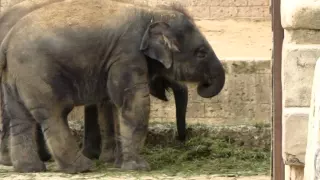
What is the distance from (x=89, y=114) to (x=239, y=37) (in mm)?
6691

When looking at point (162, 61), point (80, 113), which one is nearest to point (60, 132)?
point (162, 61)

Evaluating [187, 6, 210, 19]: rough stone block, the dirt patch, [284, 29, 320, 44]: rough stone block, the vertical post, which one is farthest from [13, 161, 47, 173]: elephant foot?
[187, 6, 210, 19]: rough stone block

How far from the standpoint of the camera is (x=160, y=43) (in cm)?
1139

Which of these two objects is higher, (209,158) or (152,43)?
(152,43)

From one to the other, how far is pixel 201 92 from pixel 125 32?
113 cm

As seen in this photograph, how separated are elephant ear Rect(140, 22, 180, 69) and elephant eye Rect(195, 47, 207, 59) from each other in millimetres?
→ 285

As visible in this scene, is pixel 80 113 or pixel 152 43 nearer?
pixel 152 43

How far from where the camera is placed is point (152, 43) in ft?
37.1

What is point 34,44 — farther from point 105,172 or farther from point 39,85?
point 105,172

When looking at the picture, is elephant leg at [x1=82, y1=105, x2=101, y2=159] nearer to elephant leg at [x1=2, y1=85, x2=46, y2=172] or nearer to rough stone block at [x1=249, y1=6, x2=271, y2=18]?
elephant leg at [x1=2, y1=85, x2=46, y2=172]

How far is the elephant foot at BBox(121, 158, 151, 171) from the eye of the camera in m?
11.1

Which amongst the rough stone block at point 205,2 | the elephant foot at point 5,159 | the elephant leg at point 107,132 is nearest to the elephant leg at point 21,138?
the elephant foot at point 5,159

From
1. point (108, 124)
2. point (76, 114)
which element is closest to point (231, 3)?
point (76, 114)

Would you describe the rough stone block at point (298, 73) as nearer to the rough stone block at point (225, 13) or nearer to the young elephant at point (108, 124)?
the young elephant at point (108, 124)
